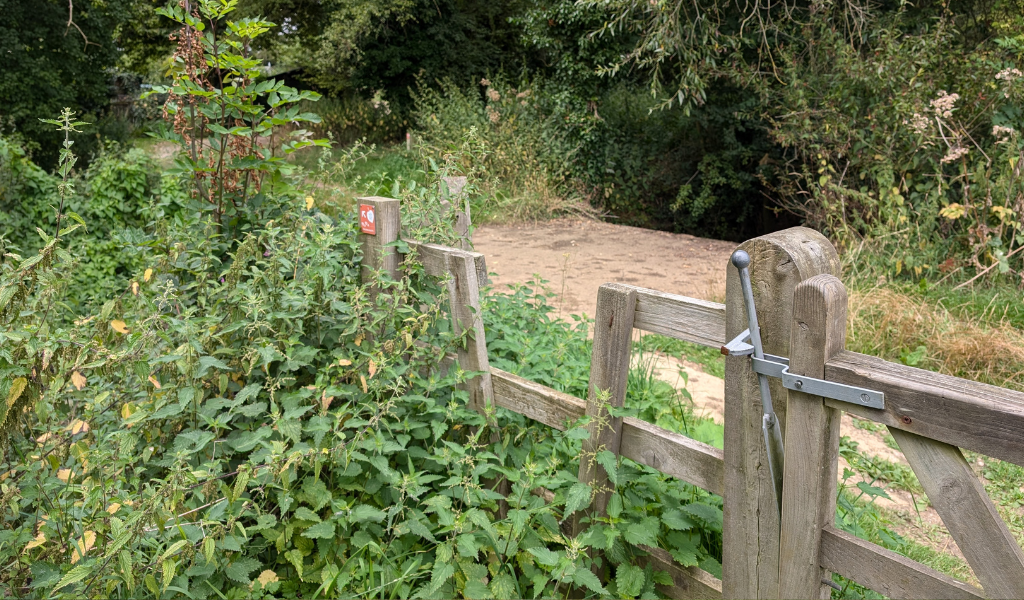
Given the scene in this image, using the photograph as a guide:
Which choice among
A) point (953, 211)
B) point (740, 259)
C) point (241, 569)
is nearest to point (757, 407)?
point (740, 259)

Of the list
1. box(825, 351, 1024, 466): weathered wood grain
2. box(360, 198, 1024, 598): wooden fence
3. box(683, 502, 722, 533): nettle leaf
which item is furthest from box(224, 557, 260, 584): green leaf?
box(825, 351, 1024, 466): weathered wood grain

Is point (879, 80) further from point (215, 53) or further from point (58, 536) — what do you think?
point (58, 536)

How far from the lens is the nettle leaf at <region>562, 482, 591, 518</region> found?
2223 mm

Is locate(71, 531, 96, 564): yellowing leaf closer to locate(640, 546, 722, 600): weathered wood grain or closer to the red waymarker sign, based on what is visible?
the red waymarker sign

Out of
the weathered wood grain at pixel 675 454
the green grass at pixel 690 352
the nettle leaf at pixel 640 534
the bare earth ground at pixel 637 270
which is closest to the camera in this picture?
the weathered wood grain at pixel 675 454

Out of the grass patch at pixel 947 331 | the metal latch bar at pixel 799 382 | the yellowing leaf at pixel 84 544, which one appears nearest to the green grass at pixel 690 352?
the grass patch at pixel 947 331

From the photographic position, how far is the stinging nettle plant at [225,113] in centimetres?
330

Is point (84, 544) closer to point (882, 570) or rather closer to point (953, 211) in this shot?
point (882, 570)

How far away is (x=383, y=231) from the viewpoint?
319 centimetres

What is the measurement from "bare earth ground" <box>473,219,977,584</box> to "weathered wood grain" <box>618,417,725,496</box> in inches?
69.1

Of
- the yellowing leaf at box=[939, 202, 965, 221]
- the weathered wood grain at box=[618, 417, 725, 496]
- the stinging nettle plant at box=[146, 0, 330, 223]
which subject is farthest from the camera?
the yellowing leaf at box=[939, 202, 965, 221]

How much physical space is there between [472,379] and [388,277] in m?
0.62

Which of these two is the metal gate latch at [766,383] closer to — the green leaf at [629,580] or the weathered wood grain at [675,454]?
the weathered wood grain at [675,454]

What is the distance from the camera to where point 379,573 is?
251 cm
